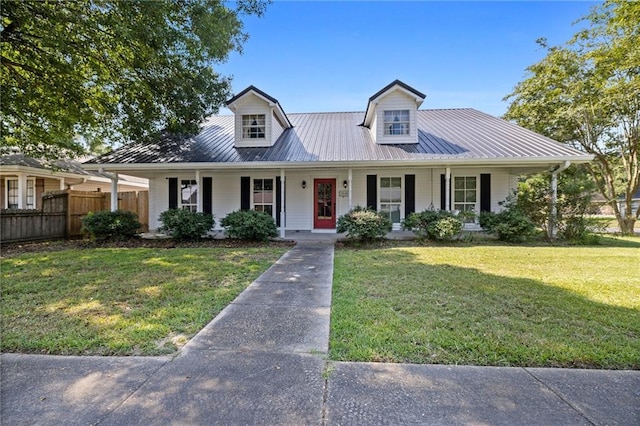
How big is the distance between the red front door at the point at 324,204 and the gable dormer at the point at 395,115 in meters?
2.62

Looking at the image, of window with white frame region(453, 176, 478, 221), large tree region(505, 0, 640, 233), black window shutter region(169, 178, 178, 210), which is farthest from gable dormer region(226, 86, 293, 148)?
large tree region(505, 0, 640, 233)

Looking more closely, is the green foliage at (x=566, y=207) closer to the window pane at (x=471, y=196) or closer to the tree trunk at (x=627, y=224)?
the window pane at (x=471, y=196)

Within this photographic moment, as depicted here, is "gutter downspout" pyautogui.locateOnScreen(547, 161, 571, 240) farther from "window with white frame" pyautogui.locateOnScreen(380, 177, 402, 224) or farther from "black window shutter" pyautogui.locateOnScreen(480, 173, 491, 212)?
"window with white frame" pyautogui.locateOnScreen(380, 177, 402, 224)

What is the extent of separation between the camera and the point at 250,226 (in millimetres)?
9727

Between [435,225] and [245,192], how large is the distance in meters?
7.24

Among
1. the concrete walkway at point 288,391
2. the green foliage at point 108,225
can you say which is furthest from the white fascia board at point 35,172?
the concrete walkway at point 288,391

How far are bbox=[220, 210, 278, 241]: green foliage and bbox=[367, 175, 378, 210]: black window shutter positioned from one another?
13.8 feet

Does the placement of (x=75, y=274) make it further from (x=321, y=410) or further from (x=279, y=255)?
(x=321, y=410)

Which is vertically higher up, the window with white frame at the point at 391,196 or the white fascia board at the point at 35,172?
the white fascia board at the point at 35,172

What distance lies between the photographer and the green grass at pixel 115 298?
3143 millimetres

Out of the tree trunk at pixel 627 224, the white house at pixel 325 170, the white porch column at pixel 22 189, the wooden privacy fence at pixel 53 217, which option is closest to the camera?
the wooden privacy fence at pixel 53 217

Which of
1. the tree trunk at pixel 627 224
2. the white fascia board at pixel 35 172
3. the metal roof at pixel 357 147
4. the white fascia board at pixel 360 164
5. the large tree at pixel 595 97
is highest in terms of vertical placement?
the large tree at pixel 595 97

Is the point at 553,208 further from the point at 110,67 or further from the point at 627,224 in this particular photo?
the point at 110,67

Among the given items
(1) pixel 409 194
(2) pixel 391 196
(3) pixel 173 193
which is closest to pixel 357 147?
(2) pixel 391 196
